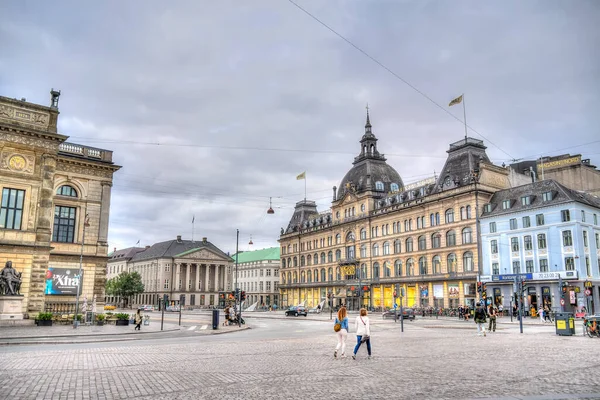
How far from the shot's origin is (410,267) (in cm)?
7694

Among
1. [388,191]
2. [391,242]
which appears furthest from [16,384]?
[388,191]

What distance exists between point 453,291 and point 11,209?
55.1 metres

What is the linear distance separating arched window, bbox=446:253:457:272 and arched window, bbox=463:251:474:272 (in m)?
1.86

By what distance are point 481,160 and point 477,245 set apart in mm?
12861

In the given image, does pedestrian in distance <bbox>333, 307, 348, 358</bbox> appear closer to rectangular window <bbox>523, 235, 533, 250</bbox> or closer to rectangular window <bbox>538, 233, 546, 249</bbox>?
rectangular window <bbox>538, 233, 546, 249</bbox>

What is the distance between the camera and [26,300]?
37.8 meters

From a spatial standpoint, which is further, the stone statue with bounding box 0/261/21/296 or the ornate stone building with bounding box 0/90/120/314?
the ornate stone building with bounding box 0/90/120/314

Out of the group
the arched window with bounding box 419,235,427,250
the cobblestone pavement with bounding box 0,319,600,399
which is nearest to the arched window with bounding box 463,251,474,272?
the arched window with bounding box 419,235,427,250

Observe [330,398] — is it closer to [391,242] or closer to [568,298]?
[568,298]

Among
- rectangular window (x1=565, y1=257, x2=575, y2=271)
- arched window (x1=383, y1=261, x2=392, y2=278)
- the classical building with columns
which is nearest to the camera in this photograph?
rectangular window (x1=565, y1=257, x2=575, y2=271)

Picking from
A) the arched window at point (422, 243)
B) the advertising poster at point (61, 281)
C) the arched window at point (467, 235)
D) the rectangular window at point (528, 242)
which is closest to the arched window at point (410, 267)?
the arched window at point (422, 243)

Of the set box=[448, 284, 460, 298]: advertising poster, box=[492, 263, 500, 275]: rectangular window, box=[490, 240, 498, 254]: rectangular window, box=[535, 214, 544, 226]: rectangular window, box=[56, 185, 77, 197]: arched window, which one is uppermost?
box=[56, 185, 77, 197]: arched window

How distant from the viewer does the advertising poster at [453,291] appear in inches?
2673

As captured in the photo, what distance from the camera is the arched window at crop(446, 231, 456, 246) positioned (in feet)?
228
